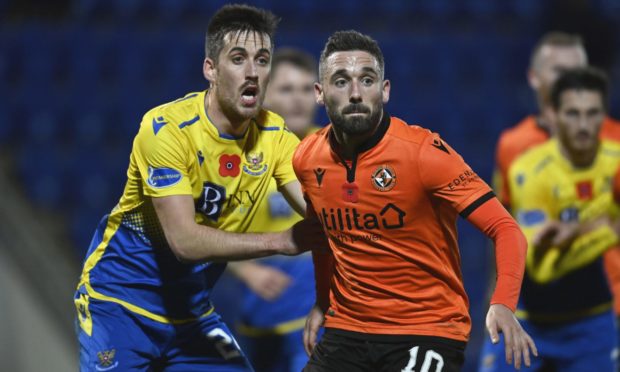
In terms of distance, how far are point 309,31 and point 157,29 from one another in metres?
1.80

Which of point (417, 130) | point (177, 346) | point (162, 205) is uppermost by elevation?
point (417, 130)

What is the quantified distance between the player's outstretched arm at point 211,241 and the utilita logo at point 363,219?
155 millimetres

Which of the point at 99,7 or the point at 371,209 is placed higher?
the point at 99,7

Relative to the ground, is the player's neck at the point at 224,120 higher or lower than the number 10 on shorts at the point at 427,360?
higher

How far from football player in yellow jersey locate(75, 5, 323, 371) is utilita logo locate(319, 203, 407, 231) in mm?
151

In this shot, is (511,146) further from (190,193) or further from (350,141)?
(190,193)

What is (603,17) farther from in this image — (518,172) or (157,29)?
(518,172)

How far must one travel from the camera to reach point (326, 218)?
3.94 m

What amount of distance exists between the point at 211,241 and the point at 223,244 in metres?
0.05

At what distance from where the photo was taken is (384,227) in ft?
12.5

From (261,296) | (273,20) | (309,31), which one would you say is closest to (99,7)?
(309,31)

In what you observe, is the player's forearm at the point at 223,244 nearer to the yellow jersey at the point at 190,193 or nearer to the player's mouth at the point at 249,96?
the yellow jersey at the point at 190,193

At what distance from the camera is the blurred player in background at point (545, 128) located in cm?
612

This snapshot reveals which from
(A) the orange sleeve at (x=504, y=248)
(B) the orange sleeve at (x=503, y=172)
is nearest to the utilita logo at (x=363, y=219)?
(A) the orange sleeve at (x=504, y=248)
